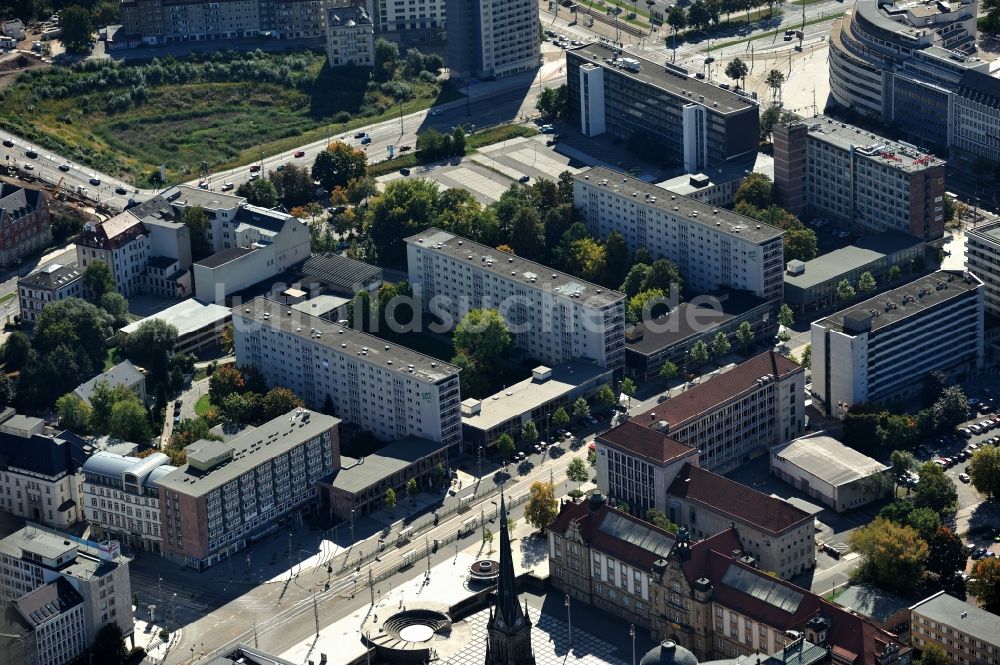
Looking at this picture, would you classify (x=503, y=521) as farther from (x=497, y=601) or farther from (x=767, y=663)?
(x=767, y=663)

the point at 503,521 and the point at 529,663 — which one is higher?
the point at 503,521

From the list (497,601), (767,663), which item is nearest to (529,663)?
(497,601)

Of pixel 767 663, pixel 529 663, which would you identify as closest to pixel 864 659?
pixel 767 663

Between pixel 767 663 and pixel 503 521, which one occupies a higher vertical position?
pixel 503 521

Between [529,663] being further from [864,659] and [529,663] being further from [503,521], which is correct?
[864,659]

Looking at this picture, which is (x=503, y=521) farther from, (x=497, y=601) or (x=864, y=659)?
(x=864, y=659)

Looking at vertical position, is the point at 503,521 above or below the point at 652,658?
above
